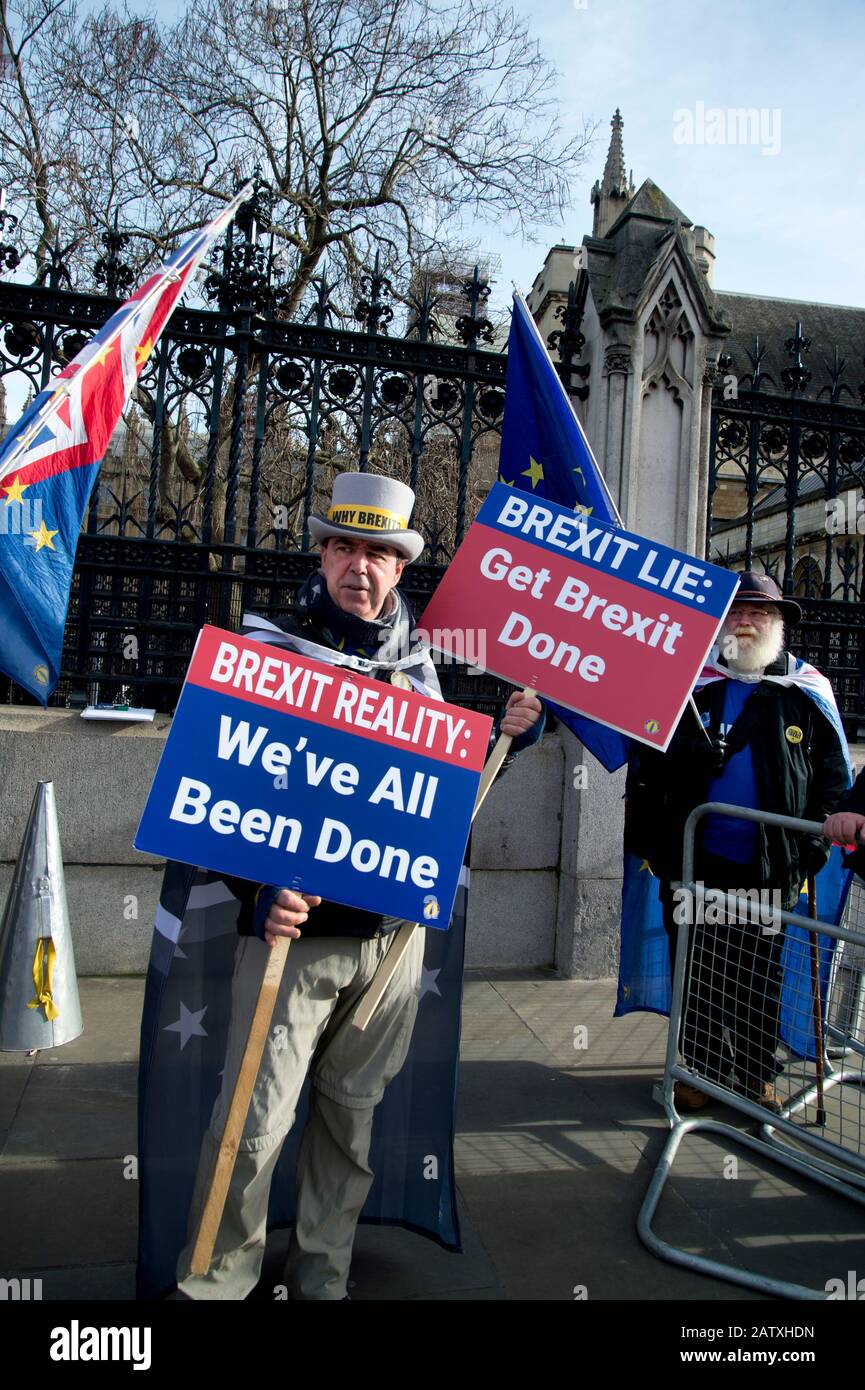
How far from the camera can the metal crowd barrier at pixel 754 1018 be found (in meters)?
3.32

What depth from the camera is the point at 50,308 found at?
16.7 feet

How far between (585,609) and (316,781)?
1097 mm

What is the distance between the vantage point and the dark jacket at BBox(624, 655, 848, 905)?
387cm

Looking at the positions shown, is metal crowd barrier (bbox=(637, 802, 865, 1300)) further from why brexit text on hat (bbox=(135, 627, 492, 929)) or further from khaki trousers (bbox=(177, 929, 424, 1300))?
why brexit text on hat (bbox=(135, 627, 492, 929))

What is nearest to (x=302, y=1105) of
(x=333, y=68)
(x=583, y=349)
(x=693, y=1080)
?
(x=693, y=1080)

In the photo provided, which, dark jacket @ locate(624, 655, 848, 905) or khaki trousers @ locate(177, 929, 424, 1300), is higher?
dark jacket @ locate(624, 655, 848, 905)

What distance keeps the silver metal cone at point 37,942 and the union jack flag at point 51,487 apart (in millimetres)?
1081

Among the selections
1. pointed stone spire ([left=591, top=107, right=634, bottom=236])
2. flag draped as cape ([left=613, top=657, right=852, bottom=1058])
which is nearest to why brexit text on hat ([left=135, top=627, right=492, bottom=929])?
flag draped as cape ([left=613, top=657, right=852, bottom=1058])

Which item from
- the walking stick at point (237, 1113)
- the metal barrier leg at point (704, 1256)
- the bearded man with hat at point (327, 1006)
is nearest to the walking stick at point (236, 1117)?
the walking stick at point (237, 1113)

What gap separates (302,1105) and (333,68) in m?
15.7

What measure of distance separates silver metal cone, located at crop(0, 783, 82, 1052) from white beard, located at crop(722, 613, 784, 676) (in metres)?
3.08

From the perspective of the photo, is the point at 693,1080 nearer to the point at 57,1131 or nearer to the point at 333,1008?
the point at 333,1008

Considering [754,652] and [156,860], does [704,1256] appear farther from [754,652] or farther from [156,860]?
[156,860]

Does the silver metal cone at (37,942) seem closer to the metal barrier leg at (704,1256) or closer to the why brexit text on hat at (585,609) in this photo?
the why brexit text on hat at (585,609)
